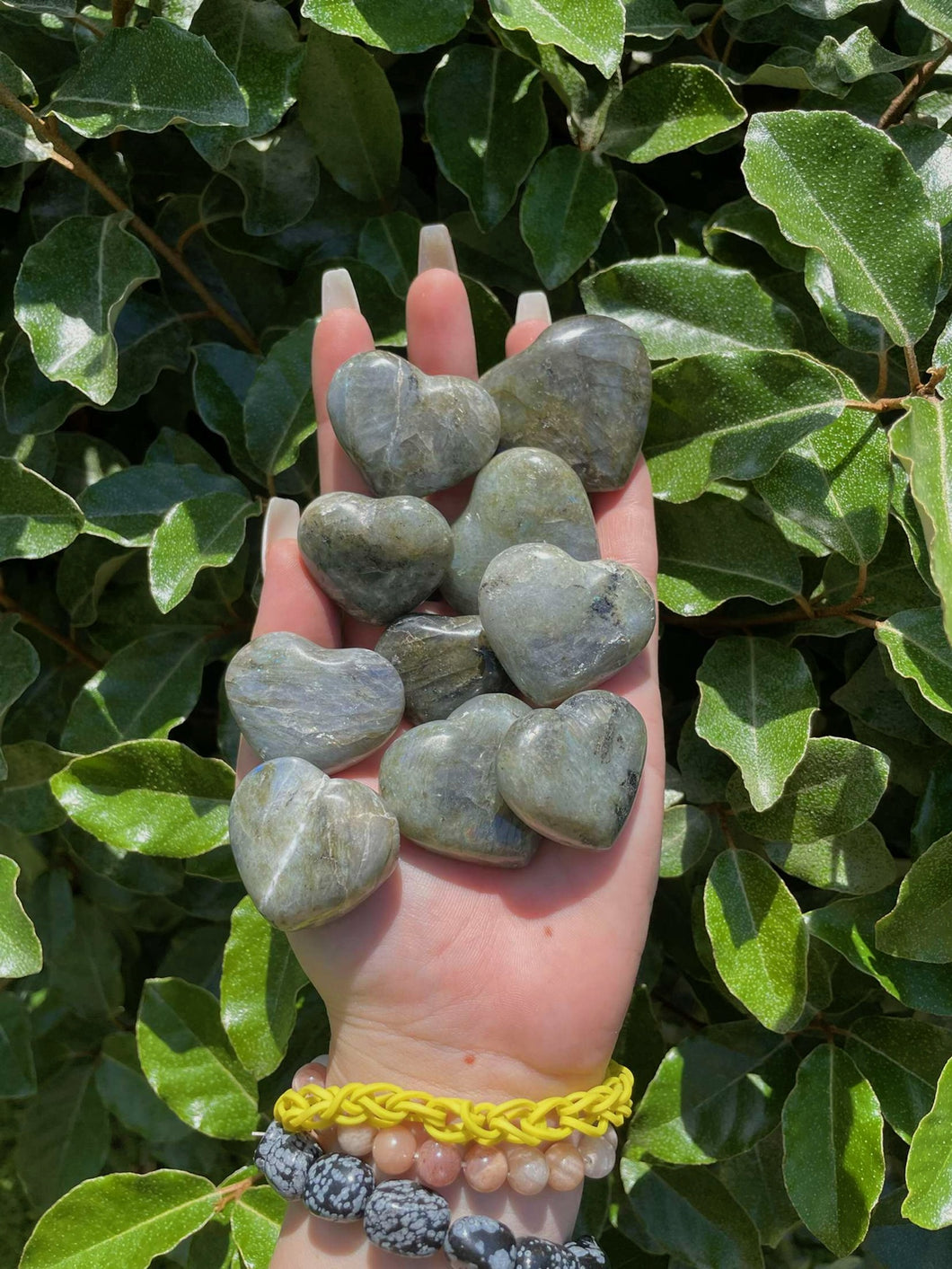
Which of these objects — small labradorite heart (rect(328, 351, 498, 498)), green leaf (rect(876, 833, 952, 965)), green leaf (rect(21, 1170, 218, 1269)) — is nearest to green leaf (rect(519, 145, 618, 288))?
small labradorite heart (rect(328, 351, 498, 498))

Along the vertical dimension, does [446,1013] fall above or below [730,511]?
A: below

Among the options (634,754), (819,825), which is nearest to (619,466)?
(634,754)

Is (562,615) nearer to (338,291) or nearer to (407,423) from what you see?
(407,423)

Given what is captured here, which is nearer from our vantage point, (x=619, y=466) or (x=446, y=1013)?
(x=446, y=1013)

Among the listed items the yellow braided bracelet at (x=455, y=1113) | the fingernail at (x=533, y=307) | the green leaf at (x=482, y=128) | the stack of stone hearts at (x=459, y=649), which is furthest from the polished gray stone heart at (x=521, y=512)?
the yellow braided bracelet at (x=455, y=1113)

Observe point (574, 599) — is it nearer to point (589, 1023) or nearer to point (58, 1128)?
point (589, 1023)

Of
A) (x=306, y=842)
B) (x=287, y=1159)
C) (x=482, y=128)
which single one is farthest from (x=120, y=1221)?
(x=482, y=128)

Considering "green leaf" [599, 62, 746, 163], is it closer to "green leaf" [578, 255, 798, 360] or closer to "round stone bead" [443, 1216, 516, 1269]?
"green leaf" [578, 255, 798, 360]
